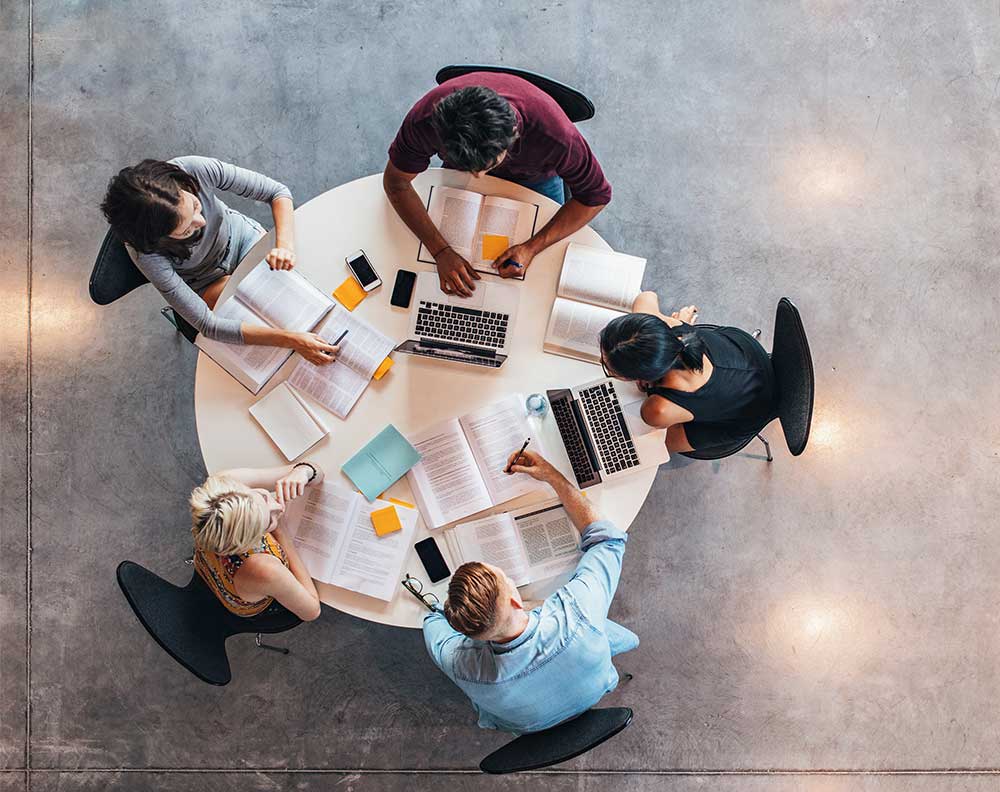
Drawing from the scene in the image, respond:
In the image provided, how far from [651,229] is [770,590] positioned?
1625 millimetres

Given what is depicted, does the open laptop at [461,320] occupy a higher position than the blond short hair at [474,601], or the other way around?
the open laptop at [461,320]

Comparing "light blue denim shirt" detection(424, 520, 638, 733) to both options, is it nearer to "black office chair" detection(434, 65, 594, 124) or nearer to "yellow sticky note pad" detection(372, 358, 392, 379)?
"yellow sticky note pad" detection(372, 358, 392, 379)

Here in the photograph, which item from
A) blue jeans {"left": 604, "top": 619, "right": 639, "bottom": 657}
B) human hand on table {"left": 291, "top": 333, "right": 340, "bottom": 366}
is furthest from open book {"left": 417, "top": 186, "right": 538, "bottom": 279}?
blue jeans {"left": 604, "top": 619, "right": 639, "bottom": 657}

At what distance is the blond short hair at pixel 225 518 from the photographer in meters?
1.96

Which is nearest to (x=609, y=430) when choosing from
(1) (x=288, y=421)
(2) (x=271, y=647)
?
(1) (x=288, y=421)

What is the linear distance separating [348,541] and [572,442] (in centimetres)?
75

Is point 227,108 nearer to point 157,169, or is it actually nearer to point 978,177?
point 157,169

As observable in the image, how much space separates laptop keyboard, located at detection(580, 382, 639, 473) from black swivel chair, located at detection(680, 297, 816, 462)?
484 millimetres

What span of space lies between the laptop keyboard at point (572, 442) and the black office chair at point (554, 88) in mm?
957

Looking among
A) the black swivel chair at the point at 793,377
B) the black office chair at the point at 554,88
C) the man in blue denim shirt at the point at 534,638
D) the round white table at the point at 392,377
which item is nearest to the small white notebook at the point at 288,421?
the round white table at the point at 392,377

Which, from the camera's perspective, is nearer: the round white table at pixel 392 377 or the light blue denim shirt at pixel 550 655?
the light blue denim shirt at pixel 550 655

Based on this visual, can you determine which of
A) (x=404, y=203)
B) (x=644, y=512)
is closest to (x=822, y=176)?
(x=644, y=512)

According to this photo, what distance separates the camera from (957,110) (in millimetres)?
3221

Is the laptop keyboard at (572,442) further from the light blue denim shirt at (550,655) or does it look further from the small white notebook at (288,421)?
the small white notebook at (288,421)
